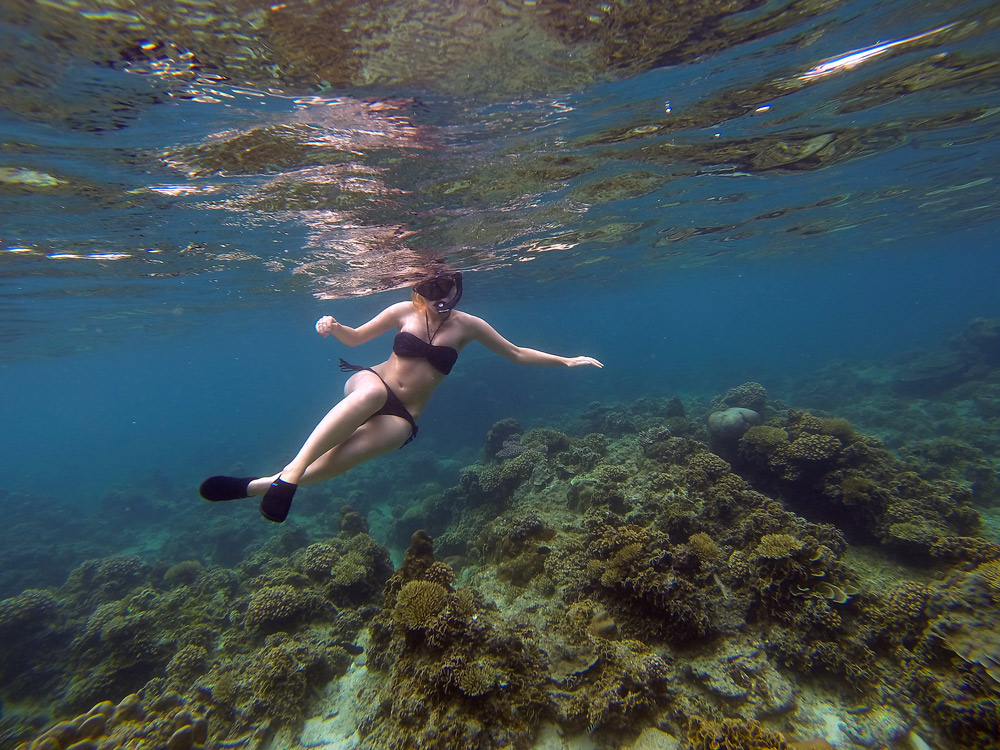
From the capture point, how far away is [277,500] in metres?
4.05

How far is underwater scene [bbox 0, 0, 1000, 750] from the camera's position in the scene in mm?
3893

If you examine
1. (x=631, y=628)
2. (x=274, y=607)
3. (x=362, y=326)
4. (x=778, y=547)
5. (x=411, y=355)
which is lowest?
(x=274, y=607)

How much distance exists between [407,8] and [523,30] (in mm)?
1637

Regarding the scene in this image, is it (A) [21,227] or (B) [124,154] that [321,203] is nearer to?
(B) [124,154]

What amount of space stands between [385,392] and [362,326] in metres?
1.56

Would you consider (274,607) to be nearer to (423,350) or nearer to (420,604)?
(420,604)

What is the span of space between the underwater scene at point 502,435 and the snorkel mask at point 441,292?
2.0 inches

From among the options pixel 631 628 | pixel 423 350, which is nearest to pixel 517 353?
pixel 423 350

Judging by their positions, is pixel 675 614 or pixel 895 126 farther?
pixel 895 126

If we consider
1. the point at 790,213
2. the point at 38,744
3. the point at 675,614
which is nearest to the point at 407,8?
the point at 675,614

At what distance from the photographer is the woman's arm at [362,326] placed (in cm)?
565

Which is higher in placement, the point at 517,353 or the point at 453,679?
the point at 517,353

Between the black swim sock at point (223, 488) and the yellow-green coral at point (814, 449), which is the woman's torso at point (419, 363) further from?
the yellow-green coral at point (814, 449)

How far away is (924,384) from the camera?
22.9 meters
